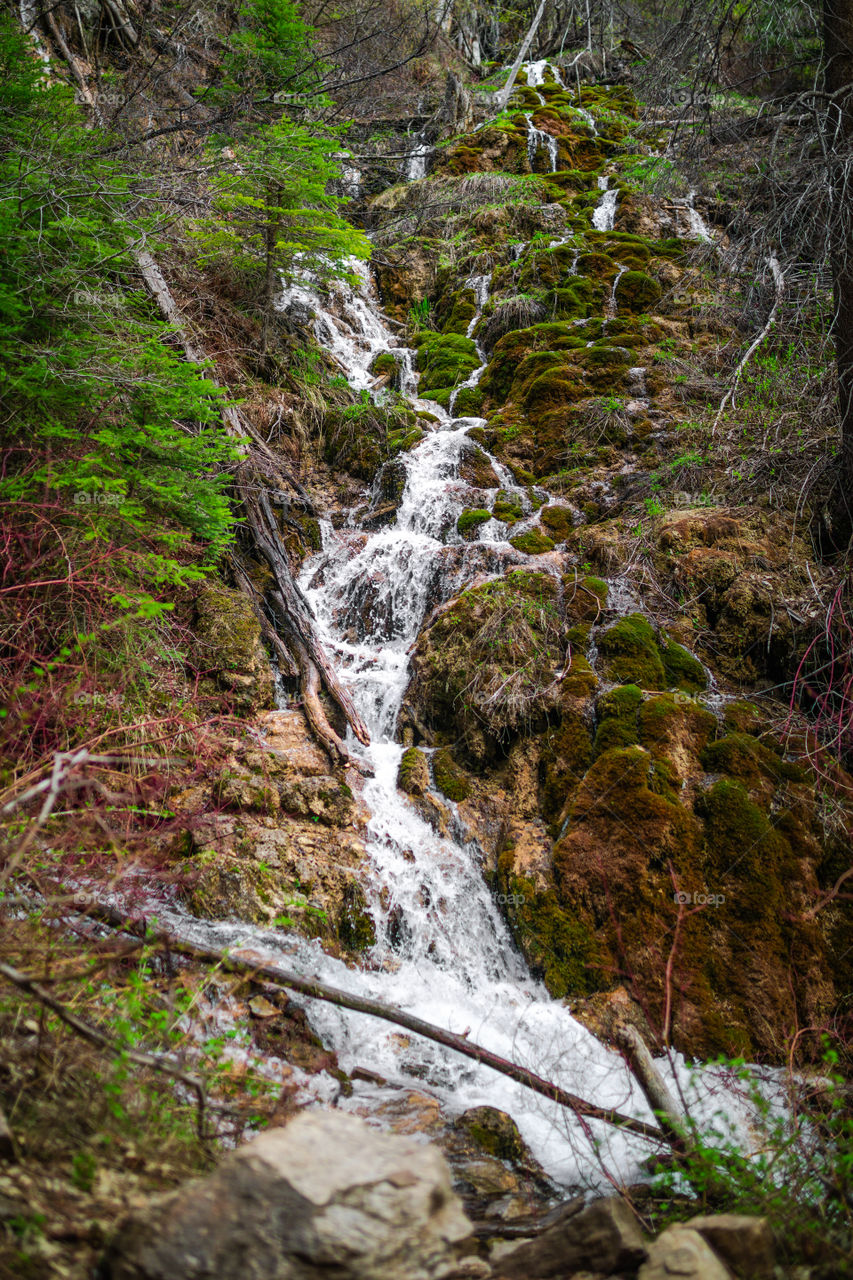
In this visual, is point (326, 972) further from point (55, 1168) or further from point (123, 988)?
point (55, 1168)

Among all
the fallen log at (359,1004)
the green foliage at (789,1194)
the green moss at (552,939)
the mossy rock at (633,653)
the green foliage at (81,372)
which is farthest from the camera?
the mossy rock at (633,653)

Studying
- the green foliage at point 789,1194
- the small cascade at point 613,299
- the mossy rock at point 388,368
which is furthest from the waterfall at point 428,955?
the small cascade at point 613,299

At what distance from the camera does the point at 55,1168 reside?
6.29 feet

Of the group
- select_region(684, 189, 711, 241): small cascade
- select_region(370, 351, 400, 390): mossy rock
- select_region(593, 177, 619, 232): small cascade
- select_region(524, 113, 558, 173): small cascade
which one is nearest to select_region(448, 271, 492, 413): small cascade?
select_region(370, 351, 400, 390): mossy rock

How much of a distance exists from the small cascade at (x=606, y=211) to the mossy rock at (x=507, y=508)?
852cm

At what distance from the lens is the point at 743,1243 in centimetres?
211

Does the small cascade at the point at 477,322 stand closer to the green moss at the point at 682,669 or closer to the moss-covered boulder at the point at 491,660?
the moss-covered boulder at the point at 491,660

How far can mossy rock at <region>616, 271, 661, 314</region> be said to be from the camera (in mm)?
11398

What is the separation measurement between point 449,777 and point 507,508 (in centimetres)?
410

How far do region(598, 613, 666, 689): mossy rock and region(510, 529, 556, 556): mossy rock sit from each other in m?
1.68

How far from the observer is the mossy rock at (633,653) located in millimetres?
5930

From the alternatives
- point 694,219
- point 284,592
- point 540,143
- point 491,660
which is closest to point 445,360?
point 694,219

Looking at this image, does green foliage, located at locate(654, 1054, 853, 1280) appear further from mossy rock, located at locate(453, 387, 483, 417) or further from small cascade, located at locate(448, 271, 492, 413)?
small cascade, located at locate(448, 271, 492, 413)

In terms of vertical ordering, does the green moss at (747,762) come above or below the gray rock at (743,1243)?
below
